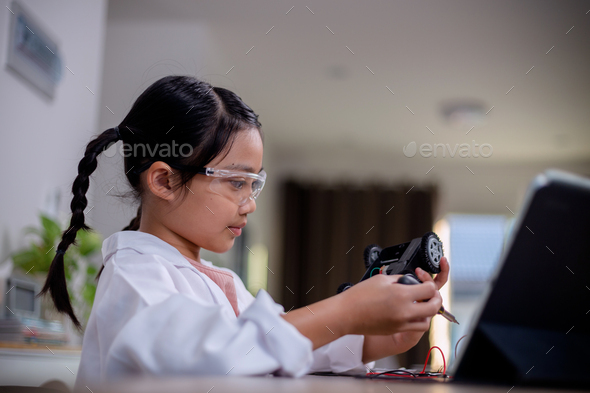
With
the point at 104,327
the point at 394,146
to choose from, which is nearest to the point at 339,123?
the point at 394,146

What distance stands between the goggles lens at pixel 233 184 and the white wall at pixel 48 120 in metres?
1.30

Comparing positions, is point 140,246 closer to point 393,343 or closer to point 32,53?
point 393,343

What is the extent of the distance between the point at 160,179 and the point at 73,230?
8.1 inches

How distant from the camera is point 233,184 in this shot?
3.25 feet

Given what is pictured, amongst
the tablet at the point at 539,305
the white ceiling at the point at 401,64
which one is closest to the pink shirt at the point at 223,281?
the tablet at the point at 539,305

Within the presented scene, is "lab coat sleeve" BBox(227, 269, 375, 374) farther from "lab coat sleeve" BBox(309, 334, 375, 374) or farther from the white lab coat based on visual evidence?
the white lab coat

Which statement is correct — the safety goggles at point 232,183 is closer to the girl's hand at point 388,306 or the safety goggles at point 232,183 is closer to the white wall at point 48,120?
the girl's hand at point 388,306

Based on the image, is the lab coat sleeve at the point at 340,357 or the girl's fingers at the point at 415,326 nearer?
the girl's fingers at the point at 415,326

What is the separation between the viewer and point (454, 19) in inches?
110

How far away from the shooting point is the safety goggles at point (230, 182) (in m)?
0.97

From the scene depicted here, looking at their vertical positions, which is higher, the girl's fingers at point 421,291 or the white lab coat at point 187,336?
Answer: the girl's fingers at point 421,291

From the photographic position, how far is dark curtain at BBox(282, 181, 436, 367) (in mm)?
5371

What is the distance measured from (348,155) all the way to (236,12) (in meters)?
2.83

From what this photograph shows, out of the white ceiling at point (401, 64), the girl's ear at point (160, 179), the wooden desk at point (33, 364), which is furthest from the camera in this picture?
the white ceiling at point (401, 64)
